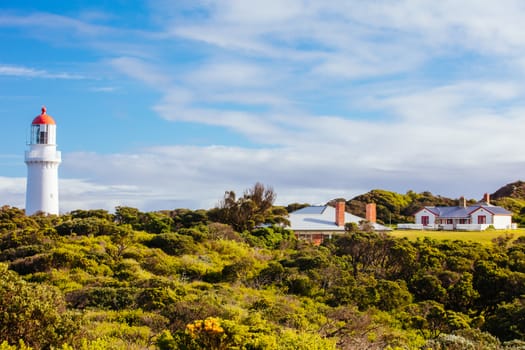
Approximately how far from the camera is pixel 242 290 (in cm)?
1895

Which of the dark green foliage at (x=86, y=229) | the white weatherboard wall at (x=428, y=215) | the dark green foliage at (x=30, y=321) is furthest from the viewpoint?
the white weatherboard wall at (x=428, y=215)

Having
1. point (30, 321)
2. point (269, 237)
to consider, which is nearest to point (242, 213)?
point (269, 237)

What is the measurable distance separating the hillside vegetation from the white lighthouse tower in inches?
134

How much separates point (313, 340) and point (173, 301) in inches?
245

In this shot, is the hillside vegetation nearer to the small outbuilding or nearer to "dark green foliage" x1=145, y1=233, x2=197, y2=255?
"dark green foliage" x1=145, y1=233, x2=197, y2=255

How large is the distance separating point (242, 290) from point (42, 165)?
21.0 m

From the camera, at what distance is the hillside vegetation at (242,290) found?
28.6 feet

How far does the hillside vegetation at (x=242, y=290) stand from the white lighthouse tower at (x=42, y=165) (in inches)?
134

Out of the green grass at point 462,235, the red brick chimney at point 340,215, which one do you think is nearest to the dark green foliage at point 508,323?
the green grass at point 462,235

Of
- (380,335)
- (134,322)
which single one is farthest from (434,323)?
(134,322)

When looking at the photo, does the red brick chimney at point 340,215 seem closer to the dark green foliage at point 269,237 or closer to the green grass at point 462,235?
the green grass at point 462,235

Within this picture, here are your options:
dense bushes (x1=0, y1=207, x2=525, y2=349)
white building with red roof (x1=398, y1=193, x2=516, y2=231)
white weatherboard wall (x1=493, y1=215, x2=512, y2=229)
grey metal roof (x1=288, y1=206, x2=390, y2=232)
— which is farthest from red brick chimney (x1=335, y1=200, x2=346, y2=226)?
white weatherboard wall (x1=493, y1=215, x2=512, y2=229)

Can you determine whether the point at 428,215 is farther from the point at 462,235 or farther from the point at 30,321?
the point at 30,321

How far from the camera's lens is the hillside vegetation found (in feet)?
28.6
